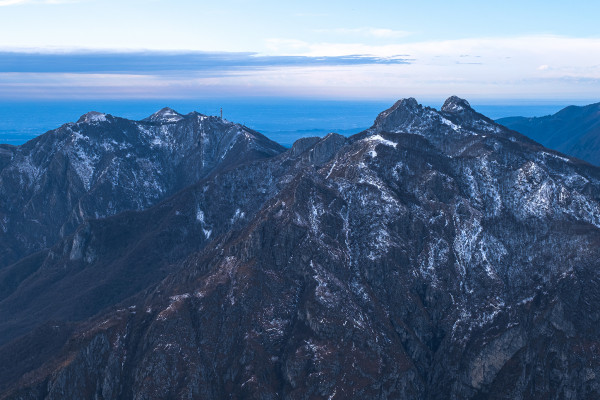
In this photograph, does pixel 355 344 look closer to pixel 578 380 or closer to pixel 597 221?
pixel 578 380

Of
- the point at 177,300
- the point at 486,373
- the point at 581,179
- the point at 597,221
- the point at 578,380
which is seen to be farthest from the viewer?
the point at 581,179

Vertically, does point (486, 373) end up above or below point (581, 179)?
below

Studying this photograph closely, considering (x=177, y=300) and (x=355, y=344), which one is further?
(x=177, y=300)

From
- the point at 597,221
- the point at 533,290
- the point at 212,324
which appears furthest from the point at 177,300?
the point at 597,221

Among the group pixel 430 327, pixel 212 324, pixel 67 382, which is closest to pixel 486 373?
pixel 430 327

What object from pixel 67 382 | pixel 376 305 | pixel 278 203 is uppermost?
pixel 278 203

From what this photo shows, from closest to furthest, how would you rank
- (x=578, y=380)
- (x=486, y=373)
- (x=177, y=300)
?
(x=578, y=380), (x=486, y=373), (x=177, y=300)

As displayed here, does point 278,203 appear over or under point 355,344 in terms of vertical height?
over

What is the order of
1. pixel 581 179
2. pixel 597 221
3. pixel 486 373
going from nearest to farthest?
pixel 486 373, pixel 597 221, pixel 581 179

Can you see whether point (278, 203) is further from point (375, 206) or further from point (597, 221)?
point (597, 221)
